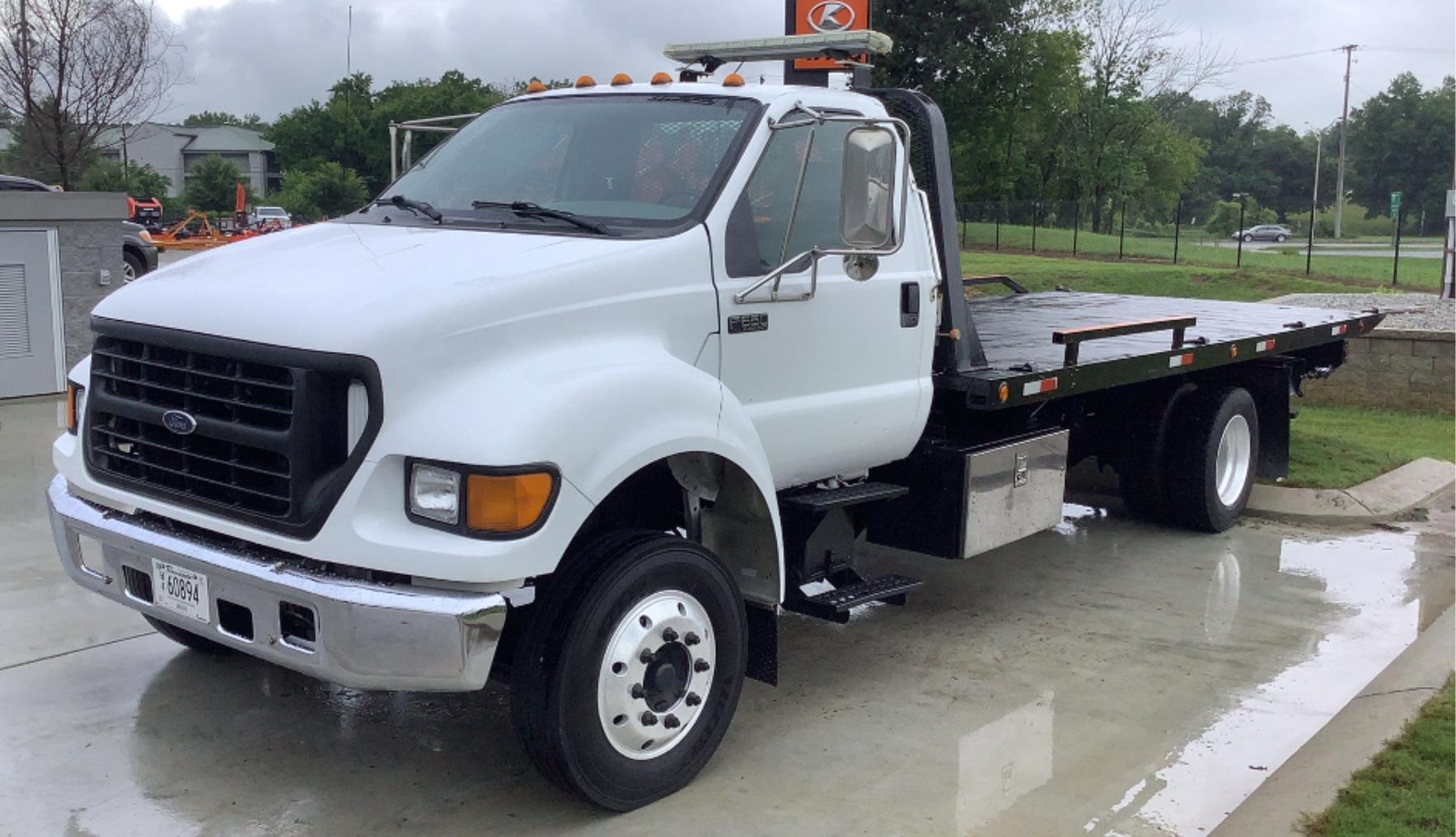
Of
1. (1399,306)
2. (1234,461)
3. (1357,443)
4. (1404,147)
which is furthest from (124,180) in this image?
(1404,147)

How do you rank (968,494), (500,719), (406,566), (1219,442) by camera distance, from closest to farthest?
(406,566), (500,719), (968,494), (1219,442)

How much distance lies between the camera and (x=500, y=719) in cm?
522

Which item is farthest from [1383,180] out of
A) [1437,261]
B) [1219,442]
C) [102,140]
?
[1219,442]

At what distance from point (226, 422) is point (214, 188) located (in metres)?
65.4

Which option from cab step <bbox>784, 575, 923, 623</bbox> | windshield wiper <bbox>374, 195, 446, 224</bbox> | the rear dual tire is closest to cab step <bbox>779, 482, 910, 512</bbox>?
cab step <bbox>784, 575, 923, 623</bbox>

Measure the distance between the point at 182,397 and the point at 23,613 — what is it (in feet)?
8.31

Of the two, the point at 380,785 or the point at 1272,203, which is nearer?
the point at 380,785

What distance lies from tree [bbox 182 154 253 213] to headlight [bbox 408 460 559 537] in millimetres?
64128

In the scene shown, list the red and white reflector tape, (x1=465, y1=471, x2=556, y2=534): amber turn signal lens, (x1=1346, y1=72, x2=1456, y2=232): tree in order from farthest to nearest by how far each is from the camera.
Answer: (x1=1346, y1=72, x2=1456, y2=232): tree
the red and white reflector tape
(x1=465, y1=471, x2=556, y2=534): amber turn signal lens

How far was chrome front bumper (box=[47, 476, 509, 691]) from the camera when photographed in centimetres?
382

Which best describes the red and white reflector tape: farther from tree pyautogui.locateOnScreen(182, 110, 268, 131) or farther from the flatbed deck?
tree pyautogui.locateOnScreen(182, 110, 268, 131)

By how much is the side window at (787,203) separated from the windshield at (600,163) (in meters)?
0.14

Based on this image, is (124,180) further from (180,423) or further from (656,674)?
(656,674)

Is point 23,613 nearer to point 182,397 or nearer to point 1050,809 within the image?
point 182,397
